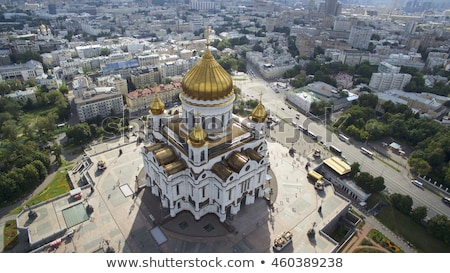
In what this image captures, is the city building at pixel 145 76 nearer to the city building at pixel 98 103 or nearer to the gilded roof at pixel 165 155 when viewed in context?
the city building at pixel 98 103

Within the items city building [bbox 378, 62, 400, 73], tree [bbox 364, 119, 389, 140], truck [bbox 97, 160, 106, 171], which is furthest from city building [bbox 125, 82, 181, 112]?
city building [bbox 378, 62, 400, 73]

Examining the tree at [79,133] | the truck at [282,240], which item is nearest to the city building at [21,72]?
the tree at [79,133]

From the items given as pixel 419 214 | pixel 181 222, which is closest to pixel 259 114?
pixel 181 222

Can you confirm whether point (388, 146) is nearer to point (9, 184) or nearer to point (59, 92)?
point (9, 184)

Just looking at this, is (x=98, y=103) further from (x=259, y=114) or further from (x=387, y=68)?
(x=387, y=68)

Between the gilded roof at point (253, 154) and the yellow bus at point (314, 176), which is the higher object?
the gilded roof at point (253, 154)

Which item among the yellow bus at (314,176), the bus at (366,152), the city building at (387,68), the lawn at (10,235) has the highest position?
the city building at (387,68)
